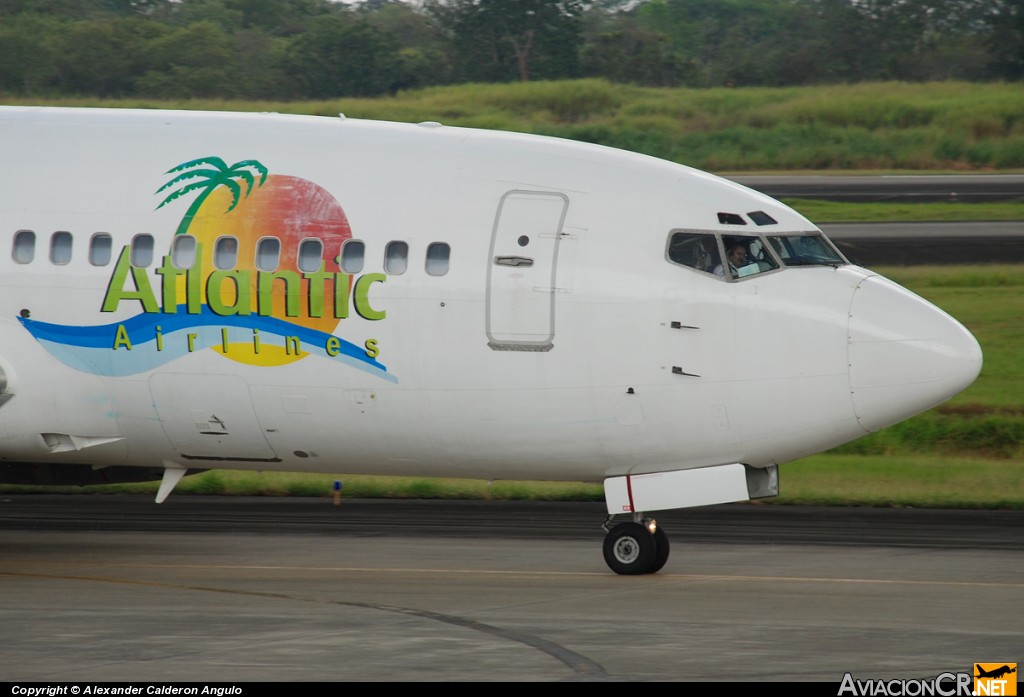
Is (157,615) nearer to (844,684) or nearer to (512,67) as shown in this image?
(844,684)

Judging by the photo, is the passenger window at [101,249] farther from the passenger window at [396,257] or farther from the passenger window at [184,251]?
the passenger window at [396,257]

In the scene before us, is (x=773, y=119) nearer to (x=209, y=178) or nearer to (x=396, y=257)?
(x=209, y=178)

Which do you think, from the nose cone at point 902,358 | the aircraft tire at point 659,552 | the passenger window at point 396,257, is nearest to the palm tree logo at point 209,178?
the passenger window at point 396,257

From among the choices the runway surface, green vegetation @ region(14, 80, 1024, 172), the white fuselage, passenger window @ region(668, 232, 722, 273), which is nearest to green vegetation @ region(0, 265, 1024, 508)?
the runway surface

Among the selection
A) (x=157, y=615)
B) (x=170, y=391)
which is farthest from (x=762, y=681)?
(x=170, y=391)

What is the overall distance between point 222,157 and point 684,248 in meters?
5.19

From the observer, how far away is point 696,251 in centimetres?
1658

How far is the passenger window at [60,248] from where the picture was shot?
691 inches

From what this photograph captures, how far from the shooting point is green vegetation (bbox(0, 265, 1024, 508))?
80.4 ft

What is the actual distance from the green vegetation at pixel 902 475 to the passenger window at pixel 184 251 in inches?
343

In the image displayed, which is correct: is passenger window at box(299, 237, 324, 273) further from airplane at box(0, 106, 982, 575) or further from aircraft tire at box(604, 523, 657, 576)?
aircraft tire at box(604, 523, 657, 576)

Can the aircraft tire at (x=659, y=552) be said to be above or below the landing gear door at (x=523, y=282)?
below

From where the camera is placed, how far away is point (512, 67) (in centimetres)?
5722

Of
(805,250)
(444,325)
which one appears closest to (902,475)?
(805,250)
